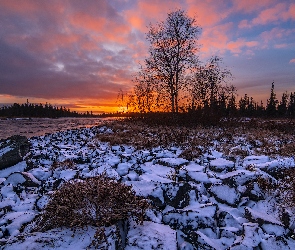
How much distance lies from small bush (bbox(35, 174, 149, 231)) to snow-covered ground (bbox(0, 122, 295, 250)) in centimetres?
14

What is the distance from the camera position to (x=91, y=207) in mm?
2961

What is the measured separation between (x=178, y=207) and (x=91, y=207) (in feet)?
5.36

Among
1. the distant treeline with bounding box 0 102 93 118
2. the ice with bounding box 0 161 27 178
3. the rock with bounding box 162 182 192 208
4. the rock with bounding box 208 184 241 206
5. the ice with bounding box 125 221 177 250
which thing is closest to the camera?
the ice with bounding box 125 221 177 250

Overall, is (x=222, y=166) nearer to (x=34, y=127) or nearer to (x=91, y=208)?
(x=91, y=208)

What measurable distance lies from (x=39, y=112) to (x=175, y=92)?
111 meters

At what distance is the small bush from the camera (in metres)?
2.83

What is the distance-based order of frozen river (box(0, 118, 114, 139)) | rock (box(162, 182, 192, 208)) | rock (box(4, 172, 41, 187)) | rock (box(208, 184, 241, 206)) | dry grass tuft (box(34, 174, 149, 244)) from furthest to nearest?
frozen river (box(0, 118, 114, 139)) → rock (box(4, 172, 41, 187)) → rock (box(208, 184, 241, 206)) → rock (box(162, 182, 192, 208)) → dry grass tuft (box(34, 174, 149, 244))

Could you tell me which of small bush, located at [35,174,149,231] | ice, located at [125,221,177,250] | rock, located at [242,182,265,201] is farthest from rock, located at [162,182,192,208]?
rock, located at [242,182,265,201]

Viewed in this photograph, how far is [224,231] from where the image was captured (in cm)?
309

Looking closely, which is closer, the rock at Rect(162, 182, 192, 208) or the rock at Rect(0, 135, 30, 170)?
the rock at Rect(162, 182, 192, 208)

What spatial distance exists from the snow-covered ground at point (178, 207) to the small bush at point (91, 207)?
14 centimetres

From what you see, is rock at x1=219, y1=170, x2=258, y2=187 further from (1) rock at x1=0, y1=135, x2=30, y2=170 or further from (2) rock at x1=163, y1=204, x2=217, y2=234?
(1) rock at x1=0, y1=135, x2=30, y2=170

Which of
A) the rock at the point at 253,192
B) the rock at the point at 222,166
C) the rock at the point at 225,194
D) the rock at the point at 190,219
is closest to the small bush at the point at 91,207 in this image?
the rock at the point at 190,219

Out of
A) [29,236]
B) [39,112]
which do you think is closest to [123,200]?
[29,236]
